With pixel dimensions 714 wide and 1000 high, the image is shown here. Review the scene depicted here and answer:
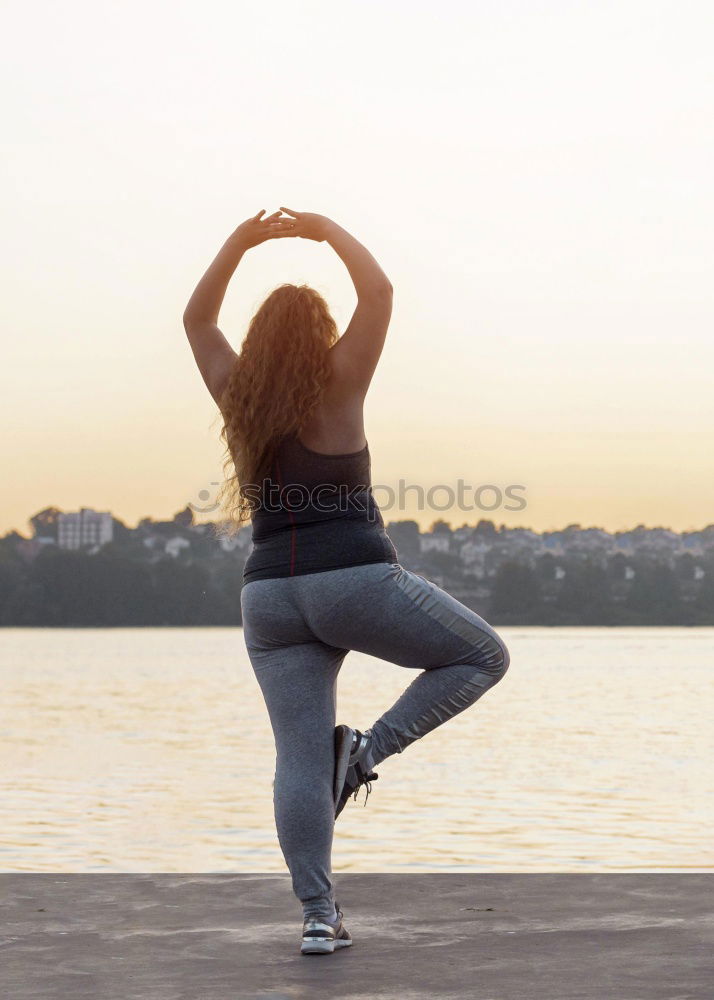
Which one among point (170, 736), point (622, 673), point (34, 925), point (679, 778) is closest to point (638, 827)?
point (679, 778)

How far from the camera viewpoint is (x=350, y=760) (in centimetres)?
403

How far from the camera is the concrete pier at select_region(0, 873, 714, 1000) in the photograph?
11.0ft

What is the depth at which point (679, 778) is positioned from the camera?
65.1ft

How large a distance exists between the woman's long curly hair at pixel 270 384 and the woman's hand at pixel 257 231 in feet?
0.73

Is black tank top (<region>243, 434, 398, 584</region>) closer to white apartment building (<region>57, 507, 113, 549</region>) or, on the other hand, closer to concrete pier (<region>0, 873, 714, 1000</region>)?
concrete pier (<region>0, 873, 714, 1000</region>)

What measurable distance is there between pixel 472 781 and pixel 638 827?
5.70m

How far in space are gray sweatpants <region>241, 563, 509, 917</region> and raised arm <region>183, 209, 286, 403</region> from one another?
717 mm

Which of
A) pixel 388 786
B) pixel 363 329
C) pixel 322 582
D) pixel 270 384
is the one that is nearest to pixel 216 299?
pixel 270 384

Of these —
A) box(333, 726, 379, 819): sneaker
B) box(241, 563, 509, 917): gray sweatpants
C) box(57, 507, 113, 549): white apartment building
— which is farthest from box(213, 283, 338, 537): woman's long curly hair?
box(57, 507, 113, 549): white apartment building

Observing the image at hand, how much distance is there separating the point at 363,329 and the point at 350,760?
1.23 metres

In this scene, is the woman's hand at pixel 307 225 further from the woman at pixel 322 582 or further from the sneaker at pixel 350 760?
the sneaker at pixel 350 760

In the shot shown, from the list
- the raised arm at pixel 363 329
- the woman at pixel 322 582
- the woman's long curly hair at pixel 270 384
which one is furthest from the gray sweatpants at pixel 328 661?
the raised arm at pixel 363 329

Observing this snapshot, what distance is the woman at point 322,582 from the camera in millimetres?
3857

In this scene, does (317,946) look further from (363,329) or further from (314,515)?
(363,329)
